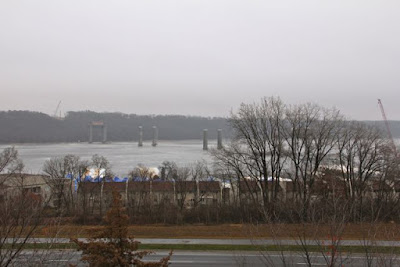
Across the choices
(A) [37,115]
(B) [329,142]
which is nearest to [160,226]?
(B) [329,142]

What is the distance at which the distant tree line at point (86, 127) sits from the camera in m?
95.1

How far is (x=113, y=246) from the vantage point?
586 centimetres

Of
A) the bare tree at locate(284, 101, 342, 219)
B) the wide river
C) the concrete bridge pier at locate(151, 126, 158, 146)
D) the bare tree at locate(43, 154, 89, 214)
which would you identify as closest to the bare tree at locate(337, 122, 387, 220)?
the bare tree at locate(284, 101, 342, 219)

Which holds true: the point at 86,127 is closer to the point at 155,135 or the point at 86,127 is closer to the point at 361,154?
the point at 155,135

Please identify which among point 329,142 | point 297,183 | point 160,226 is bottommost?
point 160,226

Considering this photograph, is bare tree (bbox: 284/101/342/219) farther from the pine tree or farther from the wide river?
the wide river

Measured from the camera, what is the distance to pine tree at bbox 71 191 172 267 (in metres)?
5.80

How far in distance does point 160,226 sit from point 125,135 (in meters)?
107

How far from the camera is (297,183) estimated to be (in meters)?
26.1

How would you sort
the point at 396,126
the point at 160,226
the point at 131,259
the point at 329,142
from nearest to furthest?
the point at 131,259 < the point at 160,226 < the point at 329,142 < the point at 396,126

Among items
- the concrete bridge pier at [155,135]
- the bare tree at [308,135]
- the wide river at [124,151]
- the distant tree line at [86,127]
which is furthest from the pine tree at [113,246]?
the concrete bridge pier at [155,135]

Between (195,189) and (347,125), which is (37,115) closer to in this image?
(195,189)

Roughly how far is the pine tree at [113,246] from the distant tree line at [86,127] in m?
87.1

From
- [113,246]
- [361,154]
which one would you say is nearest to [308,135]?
[361,154]
